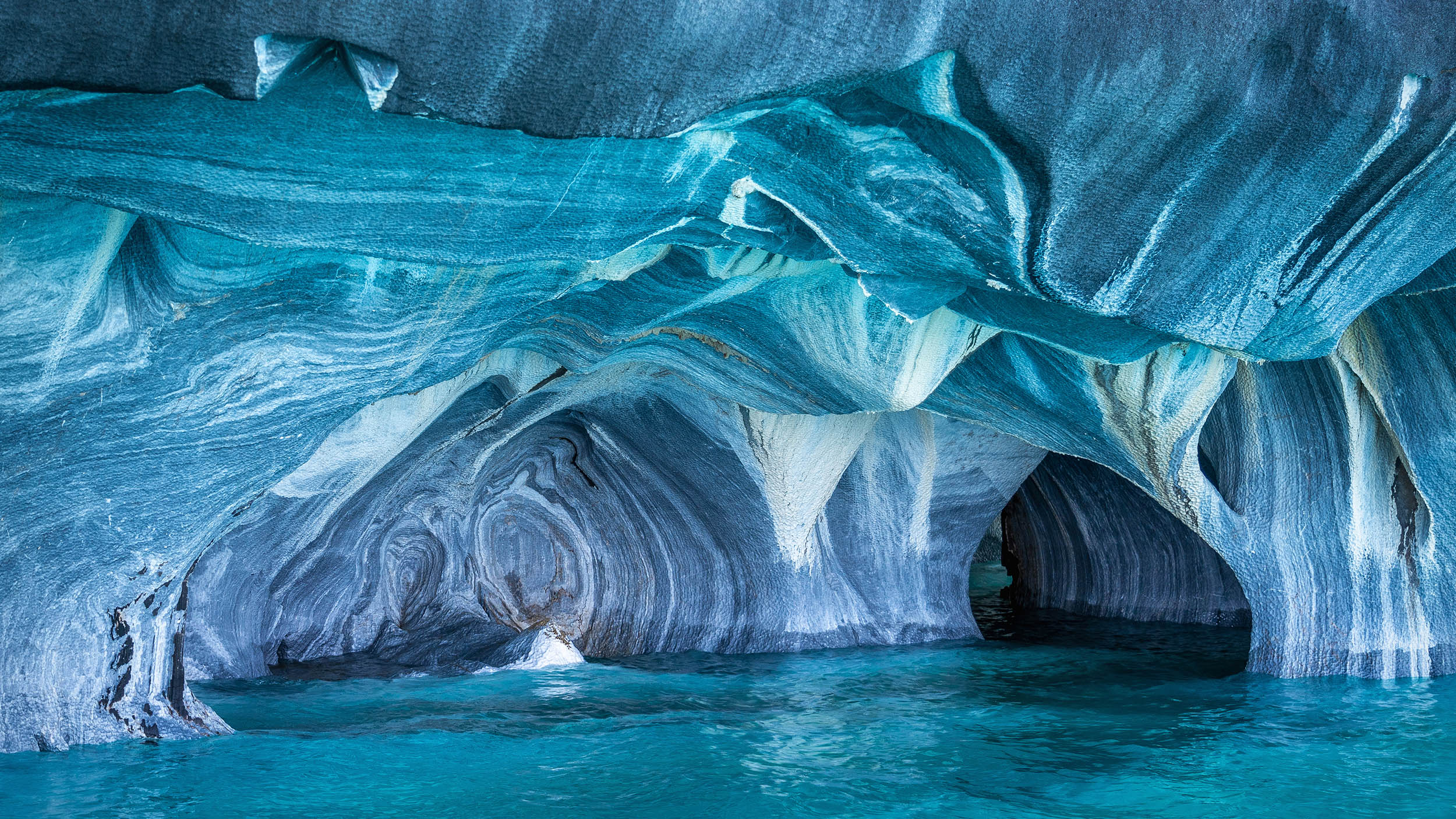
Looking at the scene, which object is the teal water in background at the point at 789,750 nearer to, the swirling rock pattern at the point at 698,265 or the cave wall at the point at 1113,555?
the swirling rock pattern at the point at 698,265

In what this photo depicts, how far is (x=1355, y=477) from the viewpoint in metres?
6.98

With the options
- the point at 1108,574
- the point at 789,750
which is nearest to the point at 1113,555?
A: the point at 1108,574

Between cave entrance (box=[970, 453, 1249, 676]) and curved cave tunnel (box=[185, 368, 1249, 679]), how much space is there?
0.04 meters

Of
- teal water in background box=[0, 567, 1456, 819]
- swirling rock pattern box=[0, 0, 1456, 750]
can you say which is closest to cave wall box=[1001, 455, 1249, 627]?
teal water in background box=[0, 567, 1456, 819]

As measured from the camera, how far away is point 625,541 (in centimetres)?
1030

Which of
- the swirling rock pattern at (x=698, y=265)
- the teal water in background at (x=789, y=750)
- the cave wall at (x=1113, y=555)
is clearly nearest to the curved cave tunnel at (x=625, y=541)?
the cave wall at (x=1113, y=555)

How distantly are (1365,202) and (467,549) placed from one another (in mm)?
8165

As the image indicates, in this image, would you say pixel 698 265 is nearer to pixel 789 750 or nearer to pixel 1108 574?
pixel 789 750

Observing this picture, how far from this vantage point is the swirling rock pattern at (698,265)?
3.20 metres

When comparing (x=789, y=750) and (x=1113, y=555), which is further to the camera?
(x=1113, y=555)

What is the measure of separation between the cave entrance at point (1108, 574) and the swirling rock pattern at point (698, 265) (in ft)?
11.0

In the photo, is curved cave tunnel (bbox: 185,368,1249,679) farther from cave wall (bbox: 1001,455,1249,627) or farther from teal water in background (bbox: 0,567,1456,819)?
teal water in background (bbox: 0,567,1456,819)

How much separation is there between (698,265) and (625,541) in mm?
5277

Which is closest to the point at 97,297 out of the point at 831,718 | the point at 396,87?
the point at 396,87
